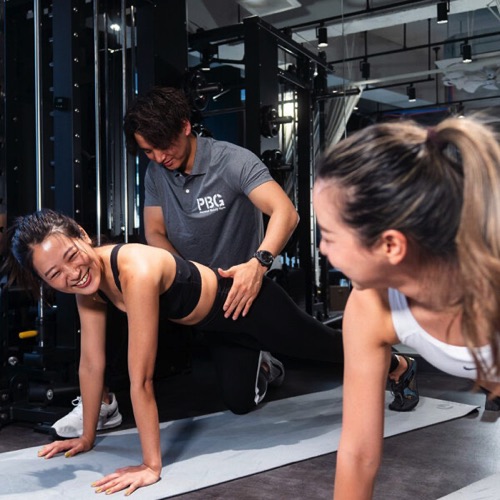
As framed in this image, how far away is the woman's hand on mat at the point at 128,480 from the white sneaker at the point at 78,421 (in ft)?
2.01

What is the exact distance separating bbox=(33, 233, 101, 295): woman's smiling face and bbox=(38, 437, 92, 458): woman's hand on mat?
72 cm

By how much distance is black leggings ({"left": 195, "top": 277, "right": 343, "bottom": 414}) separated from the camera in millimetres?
2455

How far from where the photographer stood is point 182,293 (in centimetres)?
233

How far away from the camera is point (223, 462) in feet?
7.69

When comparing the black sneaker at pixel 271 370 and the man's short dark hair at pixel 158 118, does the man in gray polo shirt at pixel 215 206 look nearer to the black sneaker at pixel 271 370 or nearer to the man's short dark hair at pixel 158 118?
the man's short dark hair at pixel 158 118

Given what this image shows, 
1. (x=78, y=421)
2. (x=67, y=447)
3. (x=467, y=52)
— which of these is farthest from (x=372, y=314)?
(x=467, y=52)

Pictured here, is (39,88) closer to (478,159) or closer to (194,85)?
(194,85)


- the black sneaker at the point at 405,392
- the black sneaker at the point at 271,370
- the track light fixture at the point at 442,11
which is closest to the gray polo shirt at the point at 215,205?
the black sneaker at the point at 271,370

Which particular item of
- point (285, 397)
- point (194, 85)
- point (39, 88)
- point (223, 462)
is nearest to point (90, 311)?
point (223, 462)

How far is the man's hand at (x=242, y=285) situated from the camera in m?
2.39

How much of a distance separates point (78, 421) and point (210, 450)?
0.60 meters

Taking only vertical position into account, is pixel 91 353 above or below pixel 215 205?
below

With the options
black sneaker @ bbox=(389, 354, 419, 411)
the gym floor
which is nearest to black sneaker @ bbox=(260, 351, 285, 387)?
the gym floor

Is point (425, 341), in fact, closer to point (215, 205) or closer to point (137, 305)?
point (137, 305)
